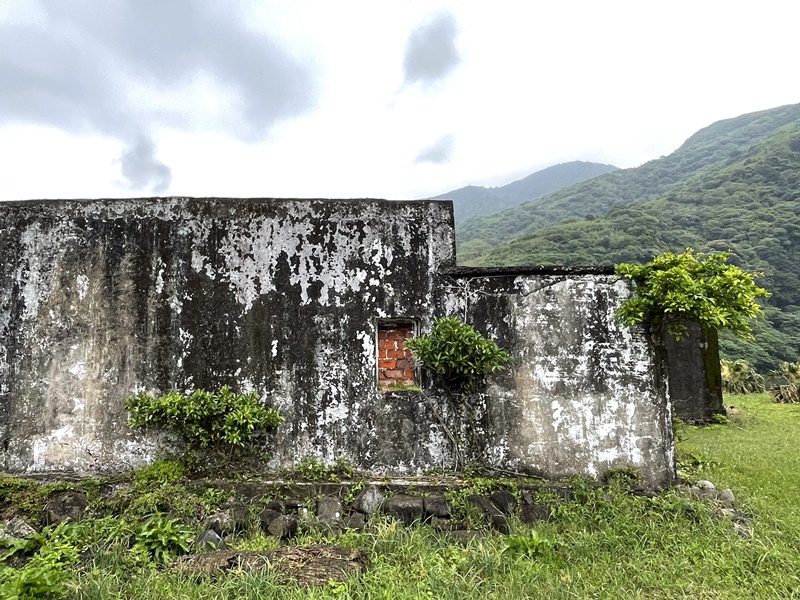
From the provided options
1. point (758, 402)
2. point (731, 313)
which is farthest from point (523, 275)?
point (758, 402)

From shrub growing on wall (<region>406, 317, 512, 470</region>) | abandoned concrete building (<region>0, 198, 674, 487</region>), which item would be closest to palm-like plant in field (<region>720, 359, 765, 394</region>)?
abandoned concrete building (<region>0, 198, 674, 487</region>)

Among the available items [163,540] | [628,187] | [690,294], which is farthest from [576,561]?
[628,187]

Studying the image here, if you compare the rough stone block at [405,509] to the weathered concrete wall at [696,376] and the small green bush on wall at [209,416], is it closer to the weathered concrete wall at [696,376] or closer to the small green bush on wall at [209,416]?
the small green bush on wall at [209,416]

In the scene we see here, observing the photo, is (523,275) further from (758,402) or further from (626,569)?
(758,402)

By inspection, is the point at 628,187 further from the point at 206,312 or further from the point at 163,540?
the point at 163,540

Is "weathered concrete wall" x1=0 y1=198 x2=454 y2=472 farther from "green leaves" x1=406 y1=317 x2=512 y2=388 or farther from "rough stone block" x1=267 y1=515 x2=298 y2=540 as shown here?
"rough stone block" x1=267 y1=515 x2=298 y2=540

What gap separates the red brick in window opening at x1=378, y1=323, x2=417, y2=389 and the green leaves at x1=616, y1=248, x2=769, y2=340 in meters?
2.35

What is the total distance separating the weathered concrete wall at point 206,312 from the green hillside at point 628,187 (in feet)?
139

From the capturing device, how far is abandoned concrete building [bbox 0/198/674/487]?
17.9 feet

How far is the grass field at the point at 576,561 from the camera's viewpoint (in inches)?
146

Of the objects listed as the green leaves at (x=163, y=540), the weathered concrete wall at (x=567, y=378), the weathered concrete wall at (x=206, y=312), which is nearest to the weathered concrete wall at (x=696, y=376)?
the weathered concrete wall at (x=567, y=378)

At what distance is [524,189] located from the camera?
11650 centimetres

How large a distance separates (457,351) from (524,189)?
117767mm

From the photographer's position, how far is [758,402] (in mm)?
14289
